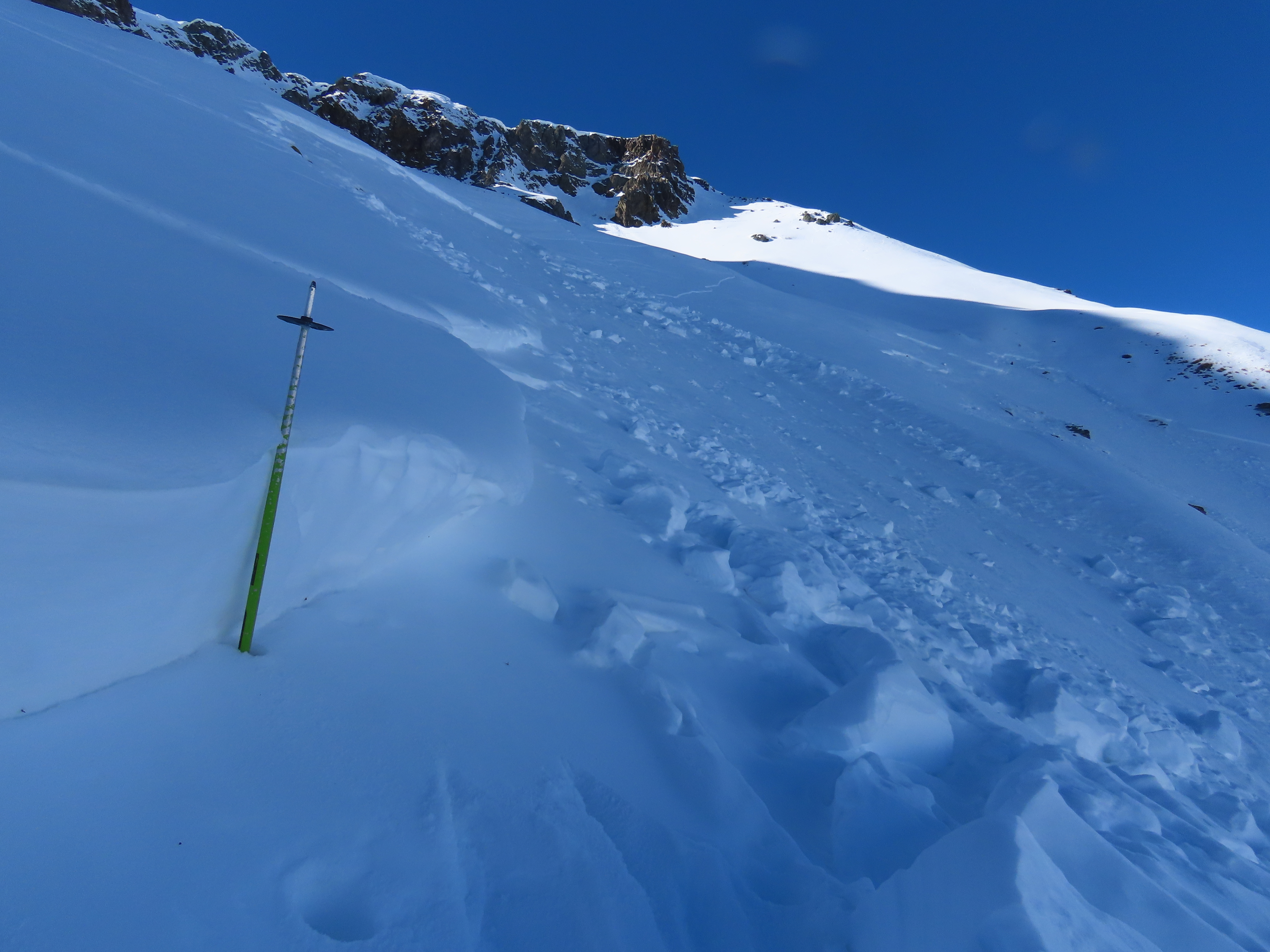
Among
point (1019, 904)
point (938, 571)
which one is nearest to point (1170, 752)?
point (938, 571)

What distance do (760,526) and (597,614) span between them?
1.99 m

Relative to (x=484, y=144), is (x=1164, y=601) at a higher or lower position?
lower

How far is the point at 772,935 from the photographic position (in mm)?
1496

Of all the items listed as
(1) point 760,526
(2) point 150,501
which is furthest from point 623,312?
(2) point 150,501

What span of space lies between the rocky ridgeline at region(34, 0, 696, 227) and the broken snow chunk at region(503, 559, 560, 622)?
169ft

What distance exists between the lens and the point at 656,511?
3.67 m

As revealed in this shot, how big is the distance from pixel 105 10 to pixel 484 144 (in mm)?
33091

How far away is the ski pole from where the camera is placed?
1.67 meters

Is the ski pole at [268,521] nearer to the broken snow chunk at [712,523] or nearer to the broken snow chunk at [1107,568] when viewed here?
the broken snow chunk at [712,523]

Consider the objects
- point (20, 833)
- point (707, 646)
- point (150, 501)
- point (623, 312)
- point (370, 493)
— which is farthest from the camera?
point (623, 312)

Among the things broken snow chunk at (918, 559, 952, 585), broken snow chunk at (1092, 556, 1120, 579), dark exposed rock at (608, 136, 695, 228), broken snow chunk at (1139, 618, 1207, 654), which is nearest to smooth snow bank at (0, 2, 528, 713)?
broken snow chunk at (918, 559, 952, 585)

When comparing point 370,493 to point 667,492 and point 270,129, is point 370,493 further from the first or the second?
point 270,129

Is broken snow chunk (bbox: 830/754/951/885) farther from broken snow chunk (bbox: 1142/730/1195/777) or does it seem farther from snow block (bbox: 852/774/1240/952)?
broken snow chunk (bbox: 1142/730/1195/777)

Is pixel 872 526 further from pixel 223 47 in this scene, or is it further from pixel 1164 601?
pixel 223 47
